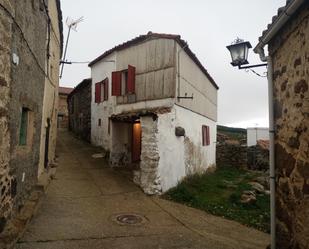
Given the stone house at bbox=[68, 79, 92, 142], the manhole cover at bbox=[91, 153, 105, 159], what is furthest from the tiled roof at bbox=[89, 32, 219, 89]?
the manhole cover at bbox=[91, 153, 105, 159]

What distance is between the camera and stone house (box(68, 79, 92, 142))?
1964cm

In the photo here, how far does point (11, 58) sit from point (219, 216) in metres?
6.65

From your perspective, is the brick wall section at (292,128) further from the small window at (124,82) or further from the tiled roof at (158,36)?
the small window at (124,82)

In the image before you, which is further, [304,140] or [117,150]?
[117,150]

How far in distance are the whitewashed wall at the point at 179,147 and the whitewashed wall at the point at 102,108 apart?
14.5 ft

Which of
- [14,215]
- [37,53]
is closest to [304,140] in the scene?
[14,215]

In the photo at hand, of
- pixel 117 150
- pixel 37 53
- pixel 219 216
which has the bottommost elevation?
pixel 219 216

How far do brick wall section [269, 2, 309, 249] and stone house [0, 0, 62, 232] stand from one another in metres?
4.42

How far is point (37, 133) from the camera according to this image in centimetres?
841

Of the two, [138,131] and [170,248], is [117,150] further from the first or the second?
[170,248]

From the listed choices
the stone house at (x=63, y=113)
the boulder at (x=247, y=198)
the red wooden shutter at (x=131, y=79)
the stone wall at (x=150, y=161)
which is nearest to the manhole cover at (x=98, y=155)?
the red wooden shutter at (x=131, y=79)

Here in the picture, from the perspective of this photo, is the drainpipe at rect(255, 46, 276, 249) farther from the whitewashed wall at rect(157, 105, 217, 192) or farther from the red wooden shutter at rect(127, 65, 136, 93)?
the red wooden shutter at rect(127, 65, 136, 93)

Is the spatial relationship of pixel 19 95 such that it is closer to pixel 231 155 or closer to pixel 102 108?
pixel 102 108

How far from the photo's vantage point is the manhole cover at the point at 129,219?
22.9ft
